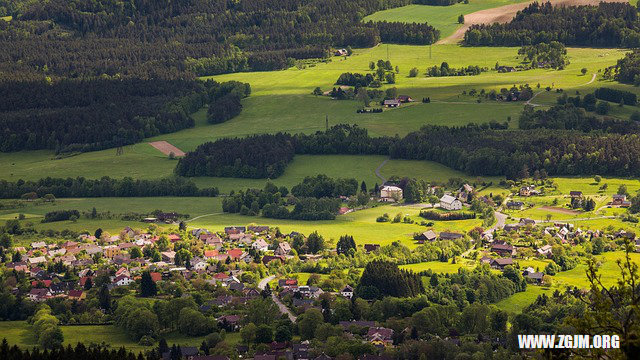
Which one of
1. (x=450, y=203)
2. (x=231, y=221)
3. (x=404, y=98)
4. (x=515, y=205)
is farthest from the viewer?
(x=404, y=98)

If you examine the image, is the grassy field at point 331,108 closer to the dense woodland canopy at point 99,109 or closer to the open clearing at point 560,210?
the dense woodland canopy at point 99,109

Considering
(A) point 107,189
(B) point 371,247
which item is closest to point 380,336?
(B) point 371,247

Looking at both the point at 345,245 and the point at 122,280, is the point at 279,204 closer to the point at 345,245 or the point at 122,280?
the point at 345,245

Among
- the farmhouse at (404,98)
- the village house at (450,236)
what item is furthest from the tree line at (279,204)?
the farmhouse at (404,98)

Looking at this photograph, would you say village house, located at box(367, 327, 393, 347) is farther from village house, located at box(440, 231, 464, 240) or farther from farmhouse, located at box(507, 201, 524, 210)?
farmhouse, located at box(507, 201, 524, 210)

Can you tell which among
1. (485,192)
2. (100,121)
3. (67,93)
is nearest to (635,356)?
(485,192)

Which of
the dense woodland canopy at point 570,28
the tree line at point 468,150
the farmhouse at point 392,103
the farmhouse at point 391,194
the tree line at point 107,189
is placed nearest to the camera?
the farmhouse at point 391,194

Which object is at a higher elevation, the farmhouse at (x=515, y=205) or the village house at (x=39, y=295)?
the village house at (x=39, y=295)
